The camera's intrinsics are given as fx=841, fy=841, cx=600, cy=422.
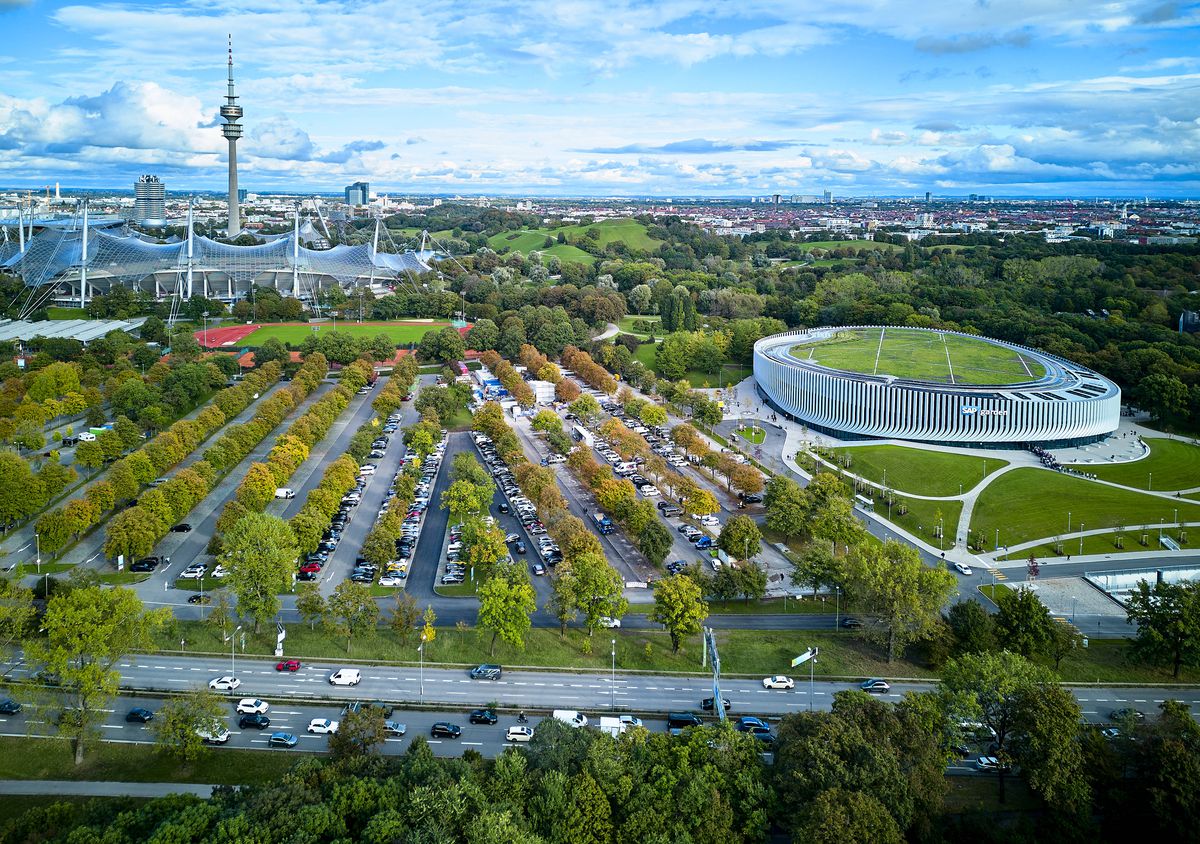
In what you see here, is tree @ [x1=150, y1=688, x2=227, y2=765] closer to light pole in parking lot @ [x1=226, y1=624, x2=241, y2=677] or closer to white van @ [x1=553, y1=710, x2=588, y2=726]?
light pole in parking lot @ [x1=226, y1=624, x2=241, y2=677]

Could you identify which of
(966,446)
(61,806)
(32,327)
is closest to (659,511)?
(966,446)

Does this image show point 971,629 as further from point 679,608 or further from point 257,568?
point 257,568

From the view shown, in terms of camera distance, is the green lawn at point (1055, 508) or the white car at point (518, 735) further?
the green lawn at point (1055, 508)

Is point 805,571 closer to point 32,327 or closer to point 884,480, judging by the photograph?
point 884,480

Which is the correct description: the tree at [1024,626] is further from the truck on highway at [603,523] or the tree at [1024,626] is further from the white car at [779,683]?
the truck on highway at [603,523]

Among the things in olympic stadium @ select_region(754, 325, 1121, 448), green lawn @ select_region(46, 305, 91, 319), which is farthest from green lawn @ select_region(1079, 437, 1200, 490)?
green lawn @ select_region(46, 305, 91, 319)

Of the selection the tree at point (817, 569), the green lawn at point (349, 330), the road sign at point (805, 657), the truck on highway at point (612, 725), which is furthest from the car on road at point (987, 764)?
the green lawn at point (349, 330)

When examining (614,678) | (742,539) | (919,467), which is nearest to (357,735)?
(614,678)
